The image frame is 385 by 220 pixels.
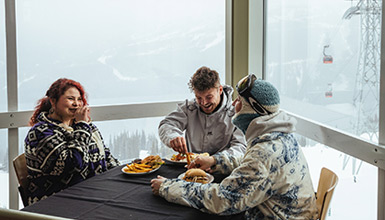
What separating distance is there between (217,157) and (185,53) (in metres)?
1.54

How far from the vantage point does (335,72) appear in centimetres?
266

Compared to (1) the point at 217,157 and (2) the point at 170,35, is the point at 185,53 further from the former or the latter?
(1) the point at 217,157

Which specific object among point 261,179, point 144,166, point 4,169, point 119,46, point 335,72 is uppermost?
point 119,46

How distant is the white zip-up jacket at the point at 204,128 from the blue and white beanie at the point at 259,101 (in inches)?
34.2

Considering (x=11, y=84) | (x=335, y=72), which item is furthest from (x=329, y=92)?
(x=11, y=84)

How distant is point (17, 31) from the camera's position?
9.78ft

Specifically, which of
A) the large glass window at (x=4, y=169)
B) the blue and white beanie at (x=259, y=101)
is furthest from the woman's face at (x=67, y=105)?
the blue and white beanie at (x=259, y=101)

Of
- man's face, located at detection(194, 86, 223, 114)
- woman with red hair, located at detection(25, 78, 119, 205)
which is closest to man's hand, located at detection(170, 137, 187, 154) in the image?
man's face, located at detection(194, 86, 223, 114)

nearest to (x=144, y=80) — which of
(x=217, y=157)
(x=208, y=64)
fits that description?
(x=208, y=64)

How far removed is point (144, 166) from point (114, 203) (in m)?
0.49

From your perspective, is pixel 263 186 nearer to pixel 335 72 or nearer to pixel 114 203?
pixel 114 203

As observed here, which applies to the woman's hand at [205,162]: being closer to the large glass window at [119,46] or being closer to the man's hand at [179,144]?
the man's hand at [179,144]

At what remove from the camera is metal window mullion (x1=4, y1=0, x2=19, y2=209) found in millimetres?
2912

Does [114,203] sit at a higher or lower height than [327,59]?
lower
